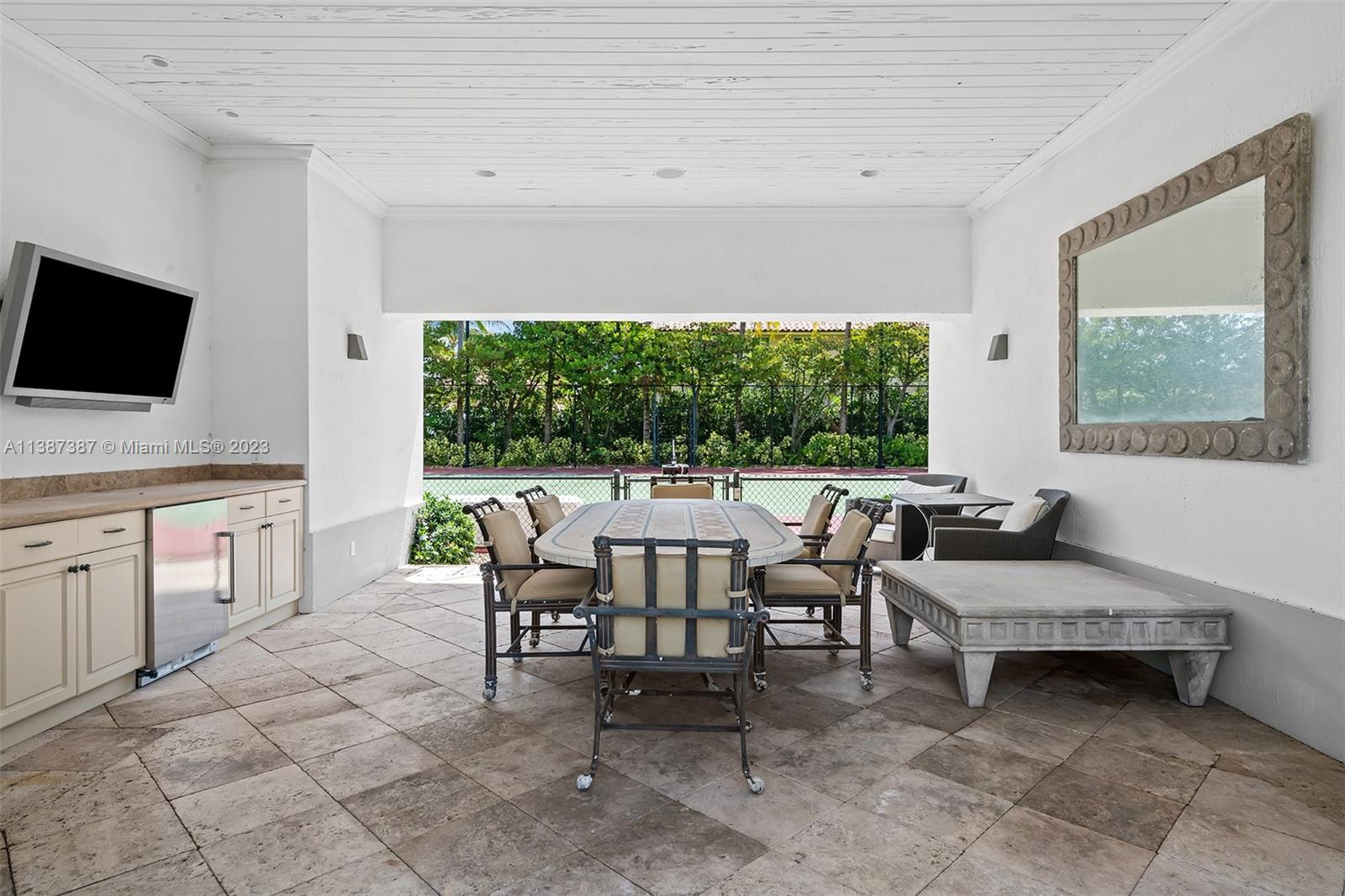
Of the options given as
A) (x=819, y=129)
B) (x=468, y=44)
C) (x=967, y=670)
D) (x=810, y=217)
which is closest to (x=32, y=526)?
(x=468, y=44)

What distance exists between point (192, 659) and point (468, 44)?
3621 millimetres

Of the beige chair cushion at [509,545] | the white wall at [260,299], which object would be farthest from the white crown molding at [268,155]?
the beige chair cushion at [509,545]

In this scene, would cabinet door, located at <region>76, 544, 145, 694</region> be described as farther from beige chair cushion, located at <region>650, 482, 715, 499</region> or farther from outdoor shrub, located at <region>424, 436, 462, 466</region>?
outdoor shrub, located at <region>424, 436, 462, 466</region>

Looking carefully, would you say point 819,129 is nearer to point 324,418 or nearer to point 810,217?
point 810,217

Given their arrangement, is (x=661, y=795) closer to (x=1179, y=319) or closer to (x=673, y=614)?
(x=673, y=614)

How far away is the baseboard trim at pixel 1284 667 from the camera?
2.86 metres

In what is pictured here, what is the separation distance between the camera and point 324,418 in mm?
5383

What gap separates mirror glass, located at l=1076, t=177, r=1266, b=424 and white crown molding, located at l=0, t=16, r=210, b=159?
5851 mm

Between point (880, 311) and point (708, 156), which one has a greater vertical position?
point (708, 156)

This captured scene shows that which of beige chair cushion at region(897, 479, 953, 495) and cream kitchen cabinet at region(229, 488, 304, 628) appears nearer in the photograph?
cream kitchen cabinet at region(229, 488, 304, 628)

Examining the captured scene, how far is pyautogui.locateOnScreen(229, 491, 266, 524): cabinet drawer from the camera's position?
4289mm

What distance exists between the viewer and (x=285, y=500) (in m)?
4.86

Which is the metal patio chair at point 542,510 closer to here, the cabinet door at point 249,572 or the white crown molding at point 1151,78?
the cabinet door at point 249,572

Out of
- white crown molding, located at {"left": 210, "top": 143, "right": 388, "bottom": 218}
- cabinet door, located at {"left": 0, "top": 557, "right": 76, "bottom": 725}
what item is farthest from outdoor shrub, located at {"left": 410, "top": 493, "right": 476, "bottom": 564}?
cabinet door, located at {"left": 0, "top": 557, "right": 76, "bottom": 725}
